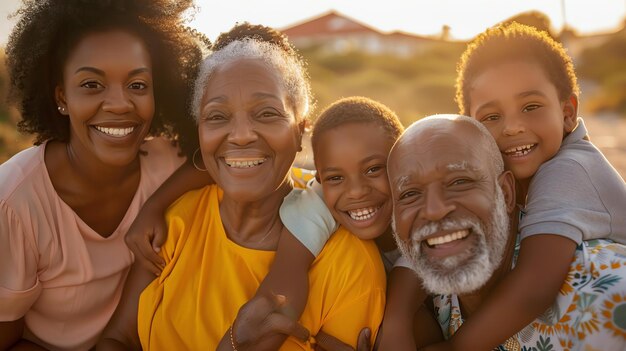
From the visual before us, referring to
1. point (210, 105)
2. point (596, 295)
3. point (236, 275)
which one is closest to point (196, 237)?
point (236, 275)

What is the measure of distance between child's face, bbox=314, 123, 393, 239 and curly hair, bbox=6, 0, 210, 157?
3.10 feet

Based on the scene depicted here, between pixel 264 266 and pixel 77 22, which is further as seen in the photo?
pixel 77 22

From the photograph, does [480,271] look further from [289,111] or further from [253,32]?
[253,32]

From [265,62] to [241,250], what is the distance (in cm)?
92

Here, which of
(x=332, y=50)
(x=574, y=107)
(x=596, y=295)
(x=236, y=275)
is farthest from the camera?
(x=332, y=50)

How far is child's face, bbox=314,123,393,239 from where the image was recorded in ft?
9.70

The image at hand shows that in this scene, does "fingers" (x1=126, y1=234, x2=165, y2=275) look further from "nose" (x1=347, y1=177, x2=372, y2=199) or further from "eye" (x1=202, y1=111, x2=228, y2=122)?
"nose" (x1=347, y1=177, x2=372, y2=199)

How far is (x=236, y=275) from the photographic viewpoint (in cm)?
298

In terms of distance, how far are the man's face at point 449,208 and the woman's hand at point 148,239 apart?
1186 millimetres

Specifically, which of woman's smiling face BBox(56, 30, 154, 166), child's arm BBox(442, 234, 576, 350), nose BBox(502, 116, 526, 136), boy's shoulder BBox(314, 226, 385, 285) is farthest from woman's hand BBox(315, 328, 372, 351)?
woman's smiling face BBox(56, 30, 154, 166)

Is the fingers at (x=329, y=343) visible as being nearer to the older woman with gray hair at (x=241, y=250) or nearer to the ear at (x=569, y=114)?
the older woman with gray hair at (x=241, y=250)

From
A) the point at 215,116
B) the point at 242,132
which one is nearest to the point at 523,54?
the point at 242,132

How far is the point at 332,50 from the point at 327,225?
3698 centimetres

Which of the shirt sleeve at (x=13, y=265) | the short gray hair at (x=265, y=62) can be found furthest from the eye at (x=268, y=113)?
the shirt sleeve at (x=13, y=265)
